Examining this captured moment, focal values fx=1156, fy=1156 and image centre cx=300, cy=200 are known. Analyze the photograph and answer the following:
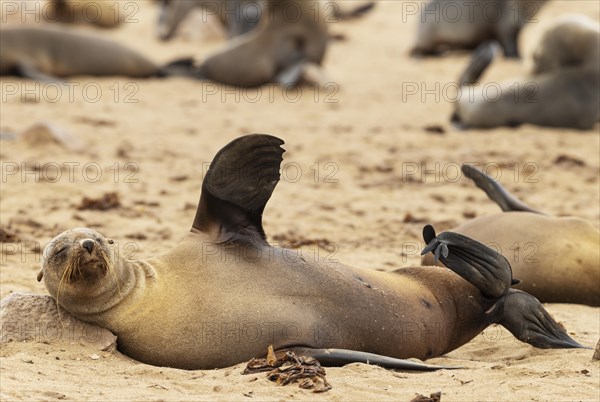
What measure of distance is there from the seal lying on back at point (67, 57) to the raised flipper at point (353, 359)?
844cm

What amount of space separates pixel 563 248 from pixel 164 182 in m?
3.30

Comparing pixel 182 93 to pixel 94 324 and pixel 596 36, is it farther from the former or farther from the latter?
pixel 94 324

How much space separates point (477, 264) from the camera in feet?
15.7

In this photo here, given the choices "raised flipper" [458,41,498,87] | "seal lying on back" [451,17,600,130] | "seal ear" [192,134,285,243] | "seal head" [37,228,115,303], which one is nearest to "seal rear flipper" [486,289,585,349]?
"seal ear" [192,134,285,243]

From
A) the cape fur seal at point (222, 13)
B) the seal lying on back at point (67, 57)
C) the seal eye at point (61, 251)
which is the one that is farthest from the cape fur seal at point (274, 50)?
the seal eye at point (61, 251)

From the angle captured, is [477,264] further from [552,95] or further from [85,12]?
[85,12]

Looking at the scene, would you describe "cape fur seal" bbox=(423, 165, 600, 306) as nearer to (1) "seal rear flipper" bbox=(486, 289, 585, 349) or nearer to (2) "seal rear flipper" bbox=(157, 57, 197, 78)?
(1) "seal rear flipper" bbox=(486, 289, 585, 349)

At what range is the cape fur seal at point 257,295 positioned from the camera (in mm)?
4145

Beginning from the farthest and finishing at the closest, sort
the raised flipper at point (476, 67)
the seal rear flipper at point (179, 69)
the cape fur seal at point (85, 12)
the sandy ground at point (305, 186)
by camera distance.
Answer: the cape fur seal at point (85, 12), the seal rear flipper at point (179, 69), the raised flipper at point (476, 67), the sandy ground at point (305, 186)

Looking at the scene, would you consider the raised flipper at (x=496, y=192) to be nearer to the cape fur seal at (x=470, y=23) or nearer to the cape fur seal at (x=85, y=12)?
the cape fur seal at (x=470, y=23)

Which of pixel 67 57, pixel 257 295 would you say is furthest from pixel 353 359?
pixel 67 57

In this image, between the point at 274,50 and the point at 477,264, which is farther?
the point at 274,50

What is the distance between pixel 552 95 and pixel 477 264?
6.12m

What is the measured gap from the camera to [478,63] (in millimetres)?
11102
